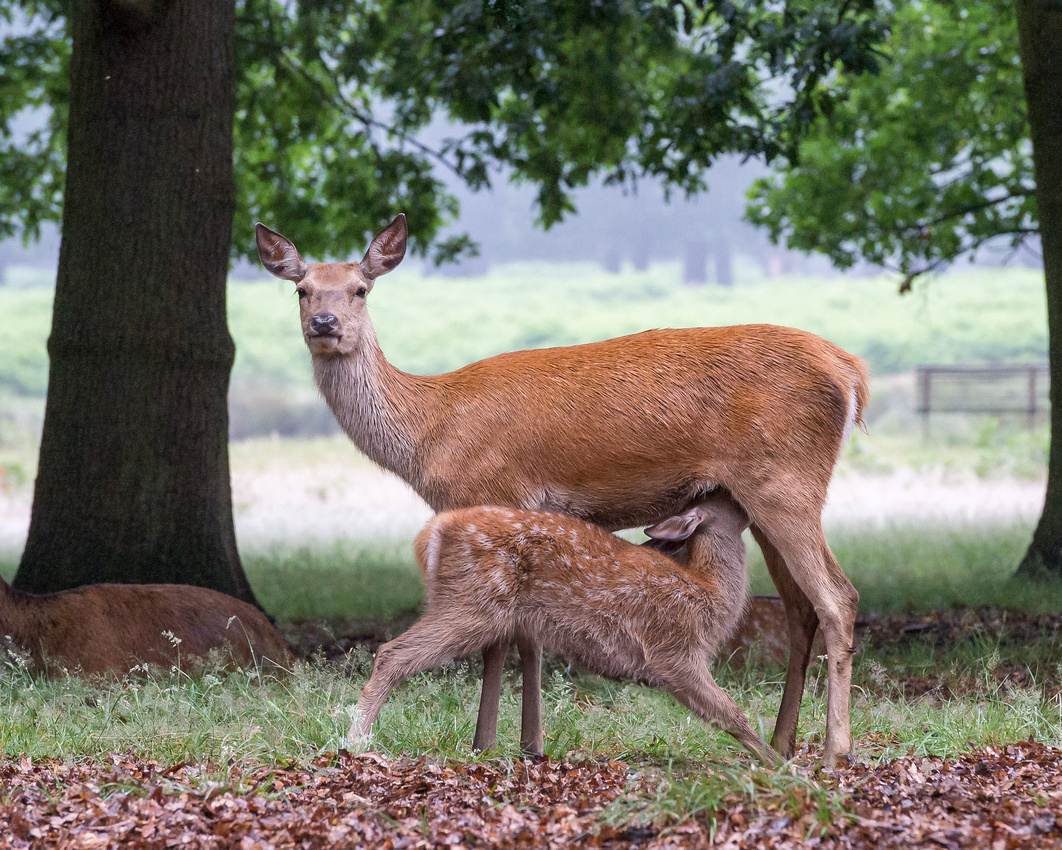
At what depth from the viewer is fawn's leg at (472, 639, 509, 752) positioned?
502cm

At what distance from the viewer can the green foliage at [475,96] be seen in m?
9.34

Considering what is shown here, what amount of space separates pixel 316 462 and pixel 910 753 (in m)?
22.0

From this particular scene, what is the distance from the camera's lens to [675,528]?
500 centimetres

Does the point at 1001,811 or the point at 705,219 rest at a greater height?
the point at 705,219

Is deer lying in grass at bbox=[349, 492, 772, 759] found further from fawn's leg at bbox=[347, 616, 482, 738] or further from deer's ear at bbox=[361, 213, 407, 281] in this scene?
deer's ear at bbox=[361, 213, 407, 281]

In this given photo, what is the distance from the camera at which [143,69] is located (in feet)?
25.1

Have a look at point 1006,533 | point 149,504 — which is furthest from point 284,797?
point 1006,533

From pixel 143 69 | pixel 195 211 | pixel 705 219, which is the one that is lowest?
pixel 195 211

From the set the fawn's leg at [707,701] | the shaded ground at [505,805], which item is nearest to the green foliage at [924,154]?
the fawn's leg at [707,701]

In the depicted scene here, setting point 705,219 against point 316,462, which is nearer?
point 316,462

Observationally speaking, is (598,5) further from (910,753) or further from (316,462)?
(316,462)

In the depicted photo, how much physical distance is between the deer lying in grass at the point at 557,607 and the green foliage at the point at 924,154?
8751mm

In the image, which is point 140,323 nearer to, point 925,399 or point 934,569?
point 934,569

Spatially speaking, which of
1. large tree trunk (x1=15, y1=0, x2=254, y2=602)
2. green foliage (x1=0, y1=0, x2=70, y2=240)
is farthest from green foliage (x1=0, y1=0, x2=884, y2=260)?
large tree trunk (x1=15, y1=0, x2=254, y2=602)
